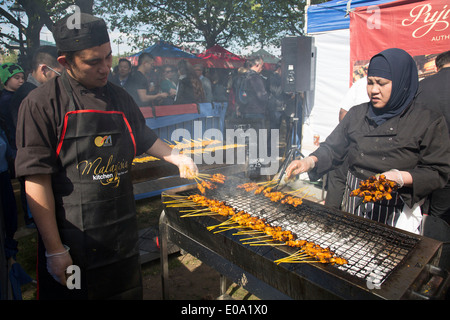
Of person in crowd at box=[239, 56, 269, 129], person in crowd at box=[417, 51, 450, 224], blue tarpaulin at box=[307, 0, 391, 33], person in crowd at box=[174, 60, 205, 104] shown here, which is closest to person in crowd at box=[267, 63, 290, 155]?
person in crowd at box=[239, 56, 269, 129]

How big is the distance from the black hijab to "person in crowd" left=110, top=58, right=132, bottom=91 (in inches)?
241

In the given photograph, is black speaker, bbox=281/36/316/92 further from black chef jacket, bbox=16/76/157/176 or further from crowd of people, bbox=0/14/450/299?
black chef jacket, bbox=16/76/157/176

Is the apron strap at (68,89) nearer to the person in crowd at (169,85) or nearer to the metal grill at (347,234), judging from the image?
the metal grill at (347,234)

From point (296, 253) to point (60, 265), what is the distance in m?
1.51

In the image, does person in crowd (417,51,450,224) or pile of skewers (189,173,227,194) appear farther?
person in crowd (417,51,450,224)

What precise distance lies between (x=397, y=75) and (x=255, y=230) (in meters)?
1.79

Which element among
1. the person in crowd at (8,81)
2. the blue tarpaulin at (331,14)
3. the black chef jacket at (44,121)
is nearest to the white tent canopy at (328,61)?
the blue tarpaulin at (331,14)

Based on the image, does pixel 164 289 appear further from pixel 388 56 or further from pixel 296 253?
pixel 388 56

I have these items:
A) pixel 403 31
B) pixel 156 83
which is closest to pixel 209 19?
pixel 156 83

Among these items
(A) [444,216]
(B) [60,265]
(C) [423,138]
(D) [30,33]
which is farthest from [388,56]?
(D) [30,33]

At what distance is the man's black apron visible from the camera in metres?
1.91

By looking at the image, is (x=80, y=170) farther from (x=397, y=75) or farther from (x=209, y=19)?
(x=209, y=19)

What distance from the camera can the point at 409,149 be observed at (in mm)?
2500
